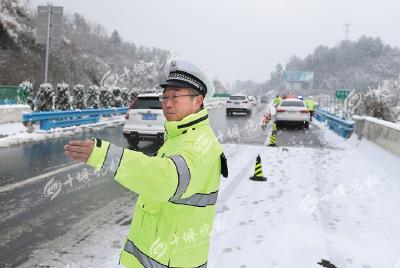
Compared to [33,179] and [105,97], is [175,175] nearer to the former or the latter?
[33,179]

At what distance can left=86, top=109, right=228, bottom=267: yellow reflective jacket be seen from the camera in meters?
1.68

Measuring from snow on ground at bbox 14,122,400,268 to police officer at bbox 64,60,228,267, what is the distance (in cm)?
273

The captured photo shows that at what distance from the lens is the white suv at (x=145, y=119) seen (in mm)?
13039

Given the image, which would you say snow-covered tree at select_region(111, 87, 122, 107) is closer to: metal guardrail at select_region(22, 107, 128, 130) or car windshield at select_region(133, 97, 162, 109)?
metal guardrail at select_region(22, 107, 128, 130)

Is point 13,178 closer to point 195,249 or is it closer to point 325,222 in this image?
point 325,222

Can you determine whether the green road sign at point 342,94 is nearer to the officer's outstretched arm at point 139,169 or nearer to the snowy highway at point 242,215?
the snowy highway at point 242,215

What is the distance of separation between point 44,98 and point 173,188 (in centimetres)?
2033

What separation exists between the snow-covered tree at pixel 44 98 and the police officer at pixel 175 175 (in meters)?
19.7

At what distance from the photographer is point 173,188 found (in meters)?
1.70

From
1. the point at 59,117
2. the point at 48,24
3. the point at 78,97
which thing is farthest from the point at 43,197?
the point at 78,97

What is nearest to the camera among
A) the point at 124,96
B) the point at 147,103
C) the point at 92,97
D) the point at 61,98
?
the point at 147,103

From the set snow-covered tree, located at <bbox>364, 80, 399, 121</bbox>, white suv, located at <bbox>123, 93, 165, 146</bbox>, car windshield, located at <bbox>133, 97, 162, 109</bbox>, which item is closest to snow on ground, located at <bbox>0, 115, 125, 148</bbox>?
white suv, located at <bbox>123, 93, 165, 146</bbox>

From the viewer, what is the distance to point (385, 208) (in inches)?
293

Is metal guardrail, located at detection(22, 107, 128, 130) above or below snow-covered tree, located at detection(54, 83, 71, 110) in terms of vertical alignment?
below
